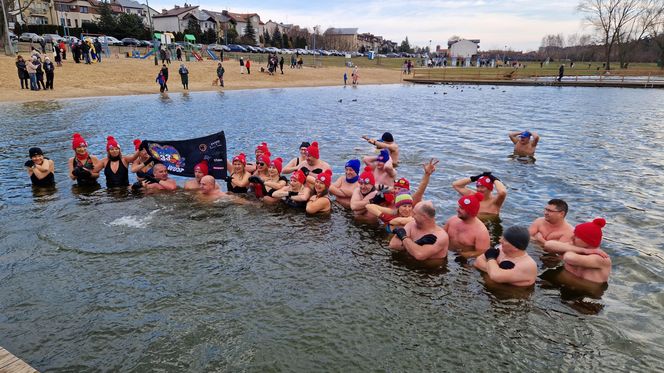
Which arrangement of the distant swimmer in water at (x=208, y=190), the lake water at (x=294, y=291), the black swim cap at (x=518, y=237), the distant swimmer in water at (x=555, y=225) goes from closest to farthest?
the lake water at (x=294, y=291) < the black swim cap at (x=518, y=237) < the distant swimmer in water at (x=555, y=225) < the distant swimmer in water at (x=208, y=190)

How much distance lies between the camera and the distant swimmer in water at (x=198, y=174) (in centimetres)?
1081

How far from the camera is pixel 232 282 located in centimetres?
678

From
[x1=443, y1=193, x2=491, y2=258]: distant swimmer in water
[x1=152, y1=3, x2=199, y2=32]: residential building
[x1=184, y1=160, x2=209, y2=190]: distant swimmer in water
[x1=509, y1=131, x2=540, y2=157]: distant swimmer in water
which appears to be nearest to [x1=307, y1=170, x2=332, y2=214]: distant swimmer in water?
[x1=443, y1=193, x2=491, y2=258]: distant swimmer in water

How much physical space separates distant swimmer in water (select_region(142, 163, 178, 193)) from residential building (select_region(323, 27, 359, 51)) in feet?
430

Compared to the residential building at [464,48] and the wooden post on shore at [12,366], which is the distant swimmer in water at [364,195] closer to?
the wooden post on shore at [12,366]

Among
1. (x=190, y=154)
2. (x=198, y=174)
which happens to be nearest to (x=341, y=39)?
(x=190, y=154)

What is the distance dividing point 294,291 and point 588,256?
4.51 meters

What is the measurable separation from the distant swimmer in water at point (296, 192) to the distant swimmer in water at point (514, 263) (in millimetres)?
4413

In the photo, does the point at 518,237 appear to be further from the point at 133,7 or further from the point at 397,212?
the point at 133,7

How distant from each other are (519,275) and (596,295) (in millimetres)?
1242

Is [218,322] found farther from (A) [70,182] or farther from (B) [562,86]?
(B) [562,86]

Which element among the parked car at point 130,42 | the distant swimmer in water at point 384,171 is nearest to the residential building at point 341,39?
the parked car at point 130,42

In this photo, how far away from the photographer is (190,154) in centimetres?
1095

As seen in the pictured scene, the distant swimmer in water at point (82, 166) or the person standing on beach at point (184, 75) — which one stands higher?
the person standing on beach at point (184, 75)
